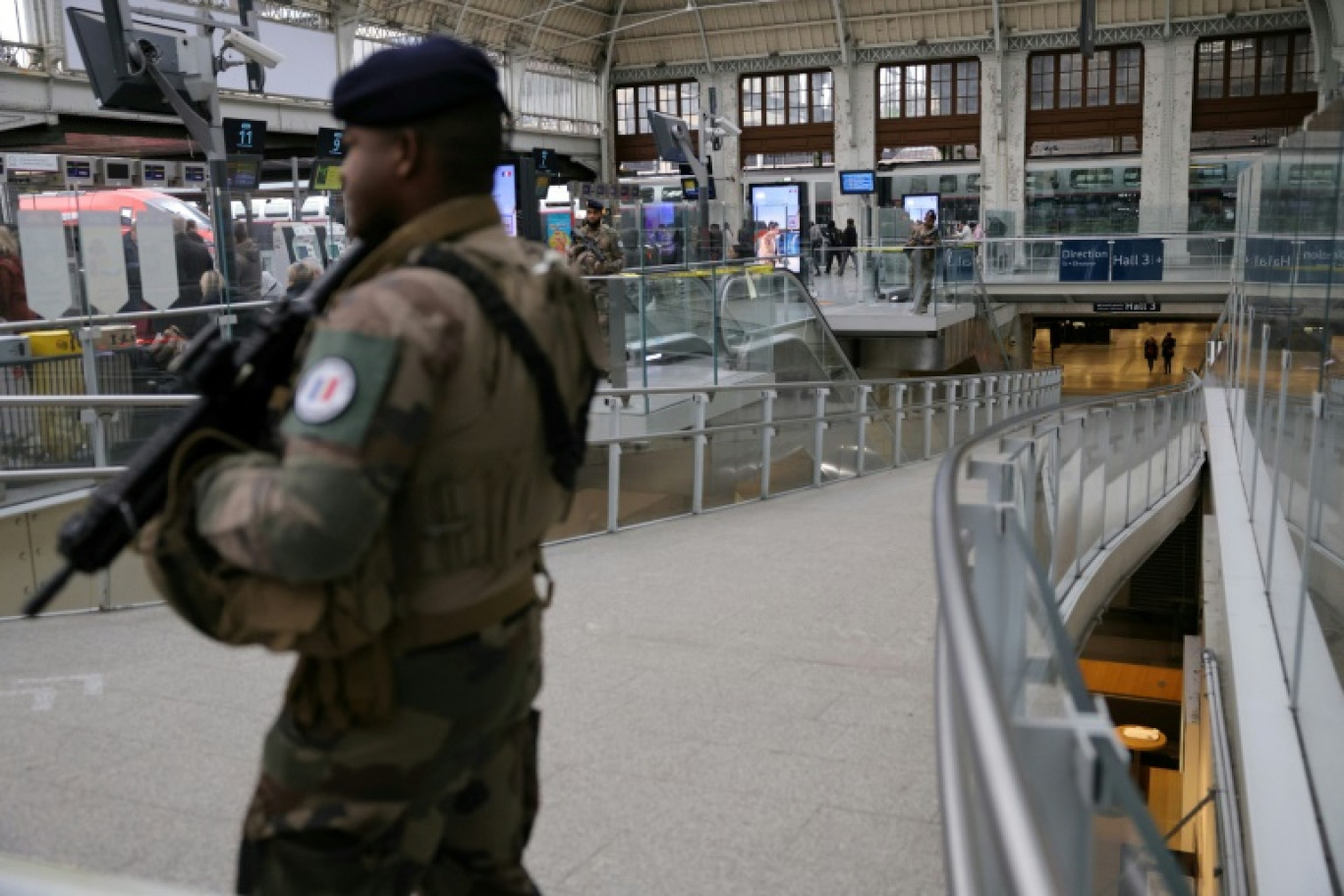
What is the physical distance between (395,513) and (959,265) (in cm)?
2298

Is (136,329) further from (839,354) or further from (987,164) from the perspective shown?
(987,164)

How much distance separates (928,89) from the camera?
39906mm

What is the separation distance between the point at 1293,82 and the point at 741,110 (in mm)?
15340

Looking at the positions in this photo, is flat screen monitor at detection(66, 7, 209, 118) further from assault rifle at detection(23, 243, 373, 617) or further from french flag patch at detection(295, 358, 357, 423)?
french flag patch at detection(295, 358, 357, 423)

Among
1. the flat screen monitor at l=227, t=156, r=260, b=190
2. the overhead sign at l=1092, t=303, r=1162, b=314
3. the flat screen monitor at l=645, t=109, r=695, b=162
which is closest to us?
the flat screen monitor at l=227, t=156, r=260, b=190

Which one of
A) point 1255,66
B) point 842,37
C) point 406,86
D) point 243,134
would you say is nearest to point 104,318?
point 243,134

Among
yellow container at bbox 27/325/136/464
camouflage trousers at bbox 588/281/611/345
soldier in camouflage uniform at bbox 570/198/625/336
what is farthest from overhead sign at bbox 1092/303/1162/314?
yellow container at bbox 27/325/136/464

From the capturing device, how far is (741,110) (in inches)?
1673

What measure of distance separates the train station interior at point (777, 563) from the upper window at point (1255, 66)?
15974 millimetres

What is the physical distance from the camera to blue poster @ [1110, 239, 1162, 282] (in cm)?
2753

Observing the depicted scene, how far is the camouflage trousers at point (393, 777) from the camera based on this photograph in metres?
1.78

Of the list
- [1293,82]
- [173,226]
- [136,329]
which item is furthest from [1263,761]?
[1293,82]

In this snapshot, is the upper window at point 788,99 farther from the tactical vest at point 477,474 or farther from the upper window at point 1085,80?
the tactical vest at point 477,474

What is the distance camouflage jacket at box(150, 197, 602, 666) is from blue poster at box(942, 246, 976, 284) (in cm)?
2179
